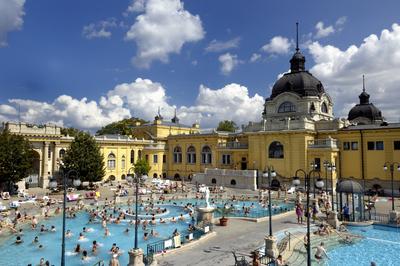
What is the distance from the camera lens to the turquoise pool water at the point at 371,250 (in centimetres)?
1688

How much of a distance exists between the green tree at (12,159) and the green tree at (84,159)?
17.5 feet

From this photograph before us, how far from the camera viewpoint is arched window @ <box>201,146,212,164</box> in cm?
5562

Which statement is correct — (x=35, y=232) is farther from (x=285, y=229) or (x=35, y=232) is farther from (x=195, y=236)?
(x=285, y=229)

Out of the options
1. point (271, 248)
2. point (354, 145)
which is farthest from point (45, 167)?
point (354, 145)

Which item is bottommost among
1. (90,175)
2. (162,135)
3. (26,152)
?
(90,175)

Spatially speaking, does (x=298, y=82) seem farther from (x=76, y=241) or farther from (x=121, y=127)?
(x=121, y=127)

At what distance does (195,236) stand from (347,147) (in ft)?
95.6

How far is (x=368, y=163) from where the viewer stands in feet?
131

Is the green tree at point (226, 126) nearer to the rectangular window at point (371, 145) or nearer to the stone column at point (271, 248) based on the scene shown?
the rectangular window at point (371, 145)

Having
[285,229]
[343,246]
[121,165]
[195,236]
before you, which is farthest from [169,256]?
[121,165]

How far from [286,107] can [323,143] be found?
405 inches

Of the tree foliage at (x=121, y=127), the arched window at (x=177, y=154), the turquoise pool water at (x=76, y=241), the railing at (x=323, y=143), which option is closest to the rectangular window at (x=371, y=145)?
the railing at (x=323, y=143)

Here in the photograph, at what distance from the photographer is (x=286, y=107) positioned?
49.8m

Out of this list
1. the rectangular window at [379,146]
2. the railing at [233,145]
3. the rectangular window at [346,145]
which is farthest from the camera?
the railing at [233,145]
